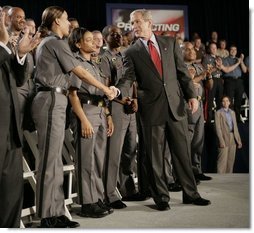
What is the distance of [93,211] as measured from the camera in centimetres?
312

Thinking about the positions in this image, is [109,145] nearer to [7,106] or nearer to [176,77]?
[176,77]

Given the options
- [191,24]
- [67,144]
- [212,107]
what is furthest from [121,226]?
[191,24]

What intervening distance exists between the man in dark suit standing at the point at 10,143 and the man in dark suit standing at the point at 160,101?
1241 mm

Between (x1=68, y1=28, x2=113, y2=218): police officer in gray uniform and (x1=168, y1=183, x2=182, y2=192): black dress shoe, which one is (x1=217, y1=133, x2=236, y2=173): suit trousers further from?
(x1=68, y1=28, x2=113, y2=218): police officer in gray uniform

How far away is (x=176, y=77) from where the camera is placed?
3.50m

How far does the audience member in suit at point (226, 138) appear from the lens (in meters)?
6.30

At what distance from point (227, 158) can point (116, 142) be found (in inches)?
121

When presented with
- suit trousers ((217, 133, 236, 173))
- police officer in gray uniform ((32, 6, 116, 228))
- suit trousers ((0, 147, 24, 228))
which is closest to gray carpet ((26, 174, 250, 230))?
police officer in gray uniform ((32, 6, 116, 228))

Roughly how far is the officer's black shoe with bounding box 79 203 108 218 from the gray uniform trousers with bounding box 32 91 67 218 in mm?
439

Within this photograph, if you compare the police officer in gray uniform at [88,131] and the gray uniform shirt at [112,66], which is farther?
the gray uniform shirt at [112,66]

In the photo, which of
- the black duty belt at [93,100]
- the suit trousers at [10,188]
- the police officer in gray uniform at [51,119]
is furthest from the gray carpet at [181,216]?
the black duty belt at [93,100]

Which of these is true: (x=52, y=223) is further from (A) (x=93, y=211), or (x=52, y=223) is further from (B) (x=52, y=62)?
(B) (x=52, y=62)

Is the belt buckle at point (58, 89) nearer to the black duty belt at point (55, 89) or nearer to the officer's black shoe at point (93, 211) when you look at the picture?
the black duty belt at point (55, 89)

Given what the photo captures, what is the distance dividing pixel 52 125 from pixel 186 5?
736cm
